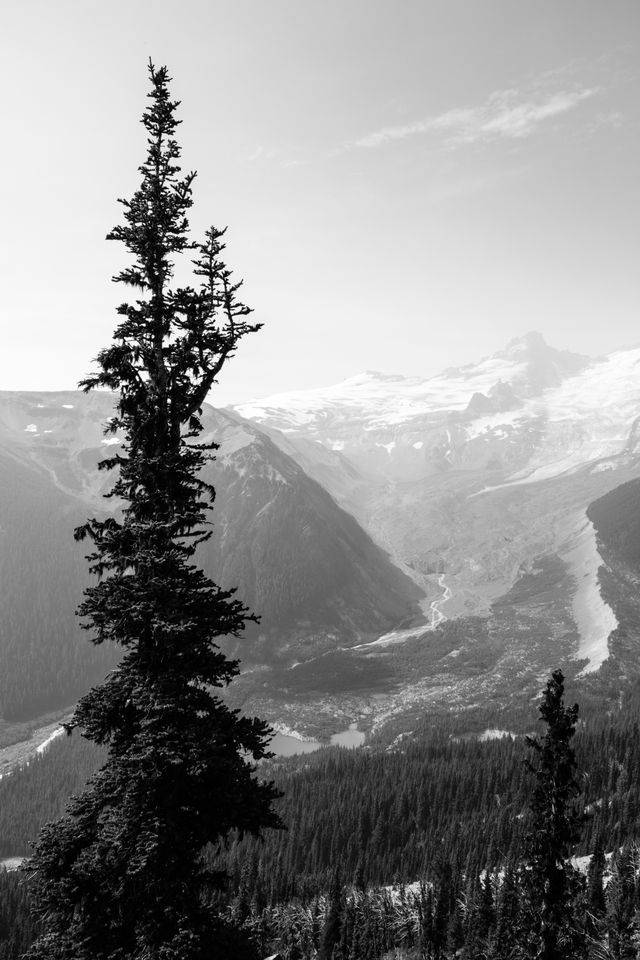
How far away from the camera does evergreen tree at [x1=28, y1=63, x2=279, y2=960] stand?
1889cm

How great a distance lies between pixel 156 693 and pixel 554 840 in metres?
26.9

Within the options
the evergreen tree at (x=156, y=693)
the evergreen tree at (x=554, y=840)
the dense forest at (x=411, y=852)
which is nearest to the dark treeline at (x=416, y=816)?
the dense forest at (x=411, y=852)

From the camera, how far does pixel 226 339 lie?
75.7 ft

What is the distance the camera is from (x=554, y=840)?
119ft

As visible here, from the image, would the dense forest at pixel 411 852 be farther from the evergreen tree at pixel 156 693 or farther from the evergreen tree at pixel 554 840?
the evergreen tree at pixel 156 693

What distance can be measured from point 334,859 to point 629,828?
66101 millimetres

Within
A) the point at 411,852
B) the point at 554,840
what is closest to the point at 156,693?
the point at 554,840

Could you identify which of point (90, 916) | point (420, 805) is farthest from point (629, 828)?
point (90, 916)

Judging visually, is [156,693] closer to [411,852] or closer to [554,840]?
[554,840]

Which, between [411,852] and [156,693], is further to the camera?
[411,852]

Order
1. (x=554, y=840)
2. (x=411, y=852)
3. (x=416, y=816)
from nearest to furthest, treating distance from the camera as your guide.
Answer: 1. (x=554, y=840)
2. (x=411, y=852)
3. (x=416, y=816)

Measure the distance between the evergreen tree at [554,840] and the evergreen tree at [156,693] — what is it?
2133 cm

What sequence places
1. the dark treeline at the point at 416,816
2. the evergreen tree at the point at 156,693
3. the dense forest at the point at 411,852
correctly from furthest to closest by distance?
the dark treeline at the point at 416,816 < the dense forest at the point at 411,852 < the evergreen tree at the point at 156,693

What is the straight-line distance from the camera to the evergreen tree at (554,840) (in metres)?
35.9
